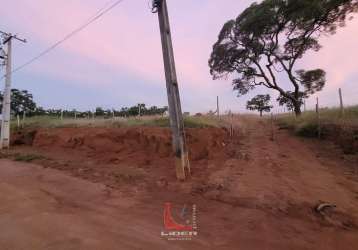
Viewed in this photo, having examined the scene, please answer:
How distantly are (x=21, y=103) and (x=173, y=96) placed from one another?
4556 cm

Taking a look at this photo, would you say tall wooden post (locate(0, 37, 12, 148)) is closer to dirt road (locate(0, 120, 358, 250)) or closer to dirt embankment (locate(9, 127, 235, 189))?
dirt embankment (locate(9, 127, 235, 189))

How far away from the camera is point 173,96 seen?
7.83m

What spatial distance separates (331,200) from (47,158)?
37.1 feet

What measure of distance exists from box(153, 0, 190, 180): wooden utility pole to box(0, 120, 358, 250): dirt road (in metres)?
0.57

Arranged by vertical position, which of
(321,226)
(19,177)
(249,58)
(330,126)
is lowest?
(321,226)

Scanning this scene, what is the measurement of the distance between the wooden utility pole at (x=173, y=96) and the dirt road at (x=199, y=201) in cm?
57

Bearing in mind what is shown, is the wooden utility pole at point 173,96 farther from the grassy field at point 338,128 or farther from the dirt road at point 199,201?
the grassy field at point 338,128

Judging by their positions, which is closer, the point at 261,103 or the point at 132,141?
the point at 132,141

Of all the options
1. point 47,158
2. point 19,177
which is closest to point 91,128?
point 47,158

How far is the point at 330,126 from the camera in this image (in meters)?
11.6

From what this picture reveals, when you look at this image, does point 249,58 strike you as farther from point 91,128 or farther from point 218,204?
point 218,204

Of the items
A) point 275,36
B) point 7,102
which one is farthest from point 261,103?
point 7,102

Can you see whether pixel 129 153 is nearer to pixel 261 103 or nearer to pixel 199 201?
pixel 199 201

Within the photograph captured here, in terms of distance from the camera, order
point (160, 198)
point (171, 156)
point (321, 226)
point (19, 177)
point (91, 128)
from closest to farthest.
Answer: point (321, 226) → point (160, 198) → point (19, 177) → point (171, 156) → point (91, 128)
